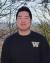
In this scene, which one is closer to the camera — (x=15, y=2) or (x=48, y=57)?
(x=48, y=57)

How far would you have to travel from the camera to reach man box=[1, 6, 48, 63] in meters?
2.46

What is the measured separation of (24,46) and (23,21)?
22 cm

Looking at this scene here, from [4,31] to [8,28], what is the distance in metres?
0.11

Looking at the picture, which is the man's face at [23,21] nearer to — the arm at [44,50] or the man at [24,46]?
the man at [24,46]

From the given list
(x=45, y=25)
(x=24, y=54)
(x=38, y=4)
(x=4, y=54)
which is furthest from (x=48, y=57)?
(x=38, y=4)

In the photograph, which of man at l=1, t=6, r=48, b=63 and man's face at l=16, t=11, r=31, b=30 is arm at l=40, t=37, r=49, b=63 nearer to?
man at l=1, t=6, r=48, b=63

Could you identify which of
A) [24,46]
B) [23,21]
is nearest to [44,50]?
[24,46]

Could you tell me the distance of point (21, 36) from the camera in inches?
99.0

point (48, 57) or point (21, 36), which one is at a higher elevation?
point (21, 36)

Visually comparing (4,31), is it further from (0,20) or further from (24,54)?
(24,54)

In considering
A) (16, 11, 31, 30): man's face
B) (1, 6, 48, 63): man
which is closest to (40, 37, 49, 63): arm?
(1, 6, 48, 63): man

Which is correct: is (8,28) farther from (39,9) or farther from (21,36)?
(21,36)

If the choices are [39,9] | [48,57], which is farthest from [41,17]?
[48,57]

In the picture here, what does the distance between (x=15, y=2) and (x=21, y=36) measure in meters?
3.96
